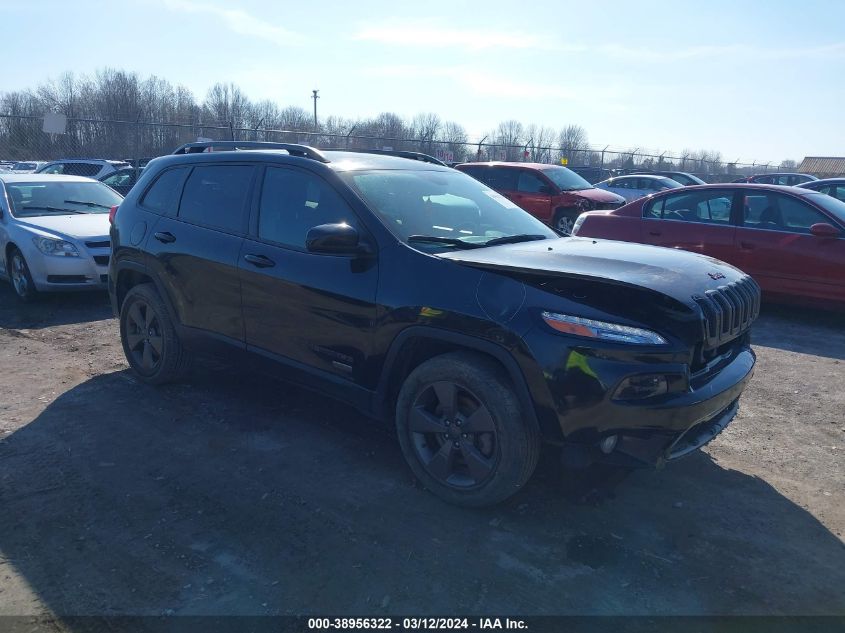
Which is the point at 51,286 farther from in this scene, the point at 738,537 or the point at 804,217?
the point at 804,217

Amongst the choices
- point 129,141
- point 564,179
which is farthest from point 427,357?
point 129,141

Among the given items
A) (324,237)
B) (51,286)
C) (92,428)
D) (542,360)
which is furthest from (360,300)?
(51,286)

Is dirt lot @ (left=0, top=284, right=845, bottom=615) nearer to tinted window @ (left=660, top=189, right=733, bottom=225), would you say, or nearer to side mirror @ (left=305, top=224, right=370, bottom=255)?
side mirror @ (left=305, top=224, right=370, bottom=255)

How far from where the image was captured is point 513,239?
4.30m

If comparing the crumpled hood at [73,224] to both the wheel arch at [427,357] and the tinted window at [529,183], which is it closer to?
the wheel arch at [427,357]

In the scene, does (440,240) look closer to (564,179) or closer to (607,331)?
(607,331)

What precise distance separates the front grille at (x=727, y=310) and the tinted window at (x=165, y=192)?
3.85 metres

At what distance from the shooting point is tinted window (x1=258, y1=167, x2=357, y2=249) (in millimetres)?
4133

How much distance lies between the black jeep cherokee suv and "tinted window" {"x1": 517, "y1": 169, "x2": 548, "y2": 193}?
9.99 metres

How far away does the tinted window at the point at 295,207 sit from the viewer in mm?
4133

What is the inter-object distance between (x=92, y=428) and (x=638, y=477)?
3.57 metres

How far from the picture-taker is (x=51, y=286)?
26.8 ft

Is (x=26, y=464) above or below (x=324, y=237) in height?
below

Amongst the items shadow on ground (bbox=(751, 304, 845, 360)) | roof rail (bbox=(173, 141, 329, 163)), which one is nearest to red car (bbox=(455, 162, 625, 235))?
shadow on ground (bbox=(751, 304, 845, 360))
